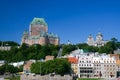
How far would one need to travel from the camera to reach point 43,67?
93.9m

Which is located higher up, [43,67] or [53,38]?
[53,38]

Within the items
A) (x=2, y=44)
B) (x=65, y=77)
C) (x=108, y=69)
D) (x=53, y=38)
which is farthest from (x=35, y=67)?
(x=53, y=38)

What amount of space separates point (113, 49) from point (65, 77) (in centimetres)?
7289

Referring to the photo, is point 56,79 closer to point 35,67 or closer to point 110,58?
point 35,67

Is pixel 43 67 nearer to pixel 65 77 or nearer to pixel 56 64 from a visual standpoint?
pixel 56 64

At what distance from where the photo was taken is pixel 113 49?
153375mm

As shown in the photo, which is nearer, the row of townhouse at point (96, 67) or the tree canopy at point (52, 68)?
the tree canopy at point (52, 68)

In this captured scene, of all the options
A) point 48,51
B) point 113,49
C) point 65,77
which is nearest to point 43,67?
point 65,77

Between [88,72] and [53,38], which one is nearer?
[88,72]

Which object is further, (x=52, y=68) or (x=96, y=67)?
(x=96, y=67)

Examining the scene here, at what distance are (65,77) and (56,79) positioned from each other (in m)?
2.26

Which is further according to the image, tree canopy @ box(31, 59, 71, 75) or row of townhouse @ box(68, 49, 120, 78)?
row of townhouse @ box(68, 49, 120, 78)

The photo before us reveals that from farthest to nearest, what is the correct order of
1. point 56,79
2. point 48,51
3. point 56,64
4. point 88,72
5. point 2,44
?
1. point 2,44
2. point 48,51
3. point 88,72
4. point 56,64
5. point 56,79

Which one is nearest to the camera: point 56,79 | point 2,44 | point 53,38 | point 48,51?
point 56,79
